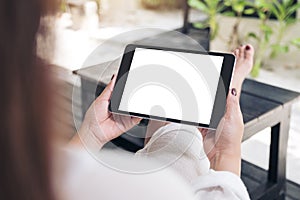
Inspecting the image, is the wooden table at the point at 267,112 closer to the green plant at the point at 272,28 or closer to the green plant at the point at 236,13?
the green plant at the point at 272,28

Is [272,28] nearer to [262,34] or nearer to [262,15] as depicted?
[262,34]

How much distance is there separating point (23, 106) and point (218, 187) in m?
0.53

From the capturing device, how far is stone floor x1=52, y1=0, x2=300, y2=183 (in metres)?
0.71

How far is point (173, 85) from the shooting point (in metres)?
0.86

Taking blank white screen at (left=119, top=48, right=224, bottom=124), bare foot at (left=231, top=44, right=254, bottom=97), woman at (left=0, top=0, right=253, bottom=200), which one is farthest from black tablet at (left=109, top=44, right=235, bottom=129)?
woman at (left=0, top=0, right=253, bottom=200)

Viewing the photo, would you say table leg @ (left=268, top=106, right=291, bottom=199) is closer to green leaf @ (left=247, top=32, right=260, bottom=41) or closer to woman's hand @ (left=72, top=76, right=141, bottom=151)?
woman's hand @ (left=72, top=76, right=141, bottom=151)

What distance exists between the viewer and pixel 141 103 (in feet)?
2.90

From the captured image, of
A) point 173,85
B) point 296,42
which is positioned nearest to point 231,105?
point 173,85

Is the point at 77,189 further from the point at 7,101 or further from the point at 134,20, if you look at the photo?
the point at 134,20

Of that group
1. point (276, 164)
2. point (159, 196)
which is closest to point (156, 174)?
point (159, 196)

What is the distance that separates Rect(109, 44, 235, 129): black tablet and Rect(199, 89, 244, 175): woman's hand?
6 centimetres

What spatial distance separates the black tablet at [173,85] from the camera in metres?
0.86

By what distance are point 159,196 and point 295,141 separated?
1696 mm

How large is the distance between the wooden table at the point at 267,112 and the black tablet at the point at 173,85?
377 millimetres
